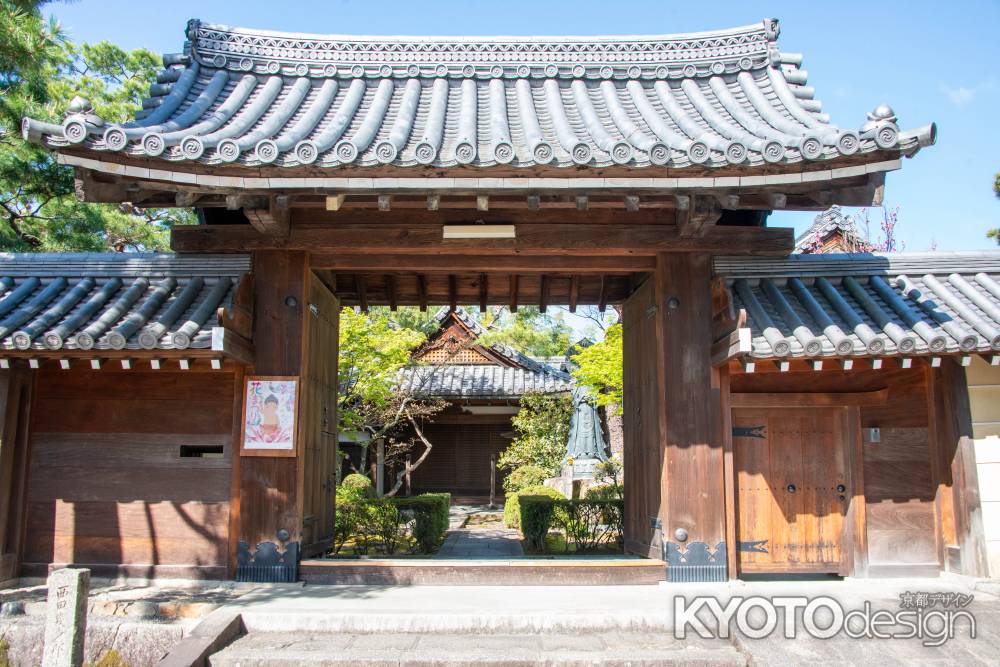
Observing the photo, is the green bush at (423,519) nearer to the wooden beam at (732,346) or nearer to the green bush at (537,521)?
the green bush at (537,521)

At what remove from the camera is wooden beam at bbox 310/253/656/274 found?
781cm

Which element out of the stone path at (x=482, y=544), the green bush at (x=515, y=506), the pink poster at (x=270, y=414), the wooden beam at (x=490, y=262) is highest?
the wooden beam at (x=490, y=262)

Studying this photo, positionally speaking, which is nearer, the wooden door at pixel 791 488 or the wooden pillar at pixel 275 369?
the wooden pillar at pixel 275 369

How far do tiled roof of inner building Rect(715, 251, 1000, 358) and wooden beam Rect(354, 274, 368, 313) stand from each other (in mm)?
4392

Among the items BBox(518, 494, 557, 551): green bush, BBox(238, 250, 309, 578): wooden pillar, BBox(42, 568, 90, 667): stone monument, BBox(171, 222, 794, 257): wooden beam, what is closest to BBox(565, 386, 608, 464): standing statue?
BBox(518, 494, 557, 551): green bush

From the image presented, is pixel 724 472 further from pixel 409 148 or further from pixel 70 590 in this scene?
pixel 70 590

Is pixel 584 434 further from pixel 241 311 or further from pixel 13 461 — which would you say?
pixel 13 461

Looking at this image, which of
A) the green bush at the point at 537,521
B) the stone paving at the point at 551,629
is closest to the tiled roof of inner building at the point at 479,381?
the green bush at the point at 537,521

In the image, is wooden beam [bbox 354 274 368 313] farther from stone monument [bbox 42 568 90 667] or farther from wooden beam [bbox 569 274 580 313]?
stone monument [bbox 42 568 90 667]

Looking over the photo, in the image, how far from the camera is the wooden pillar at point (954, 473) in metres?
7.01

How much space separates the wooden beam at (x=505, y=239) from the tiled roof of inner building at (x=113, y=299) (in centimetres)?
23

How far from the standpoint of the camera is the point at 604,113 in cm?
851

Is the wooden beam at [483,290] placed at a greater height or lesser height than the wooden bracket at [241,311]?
greater

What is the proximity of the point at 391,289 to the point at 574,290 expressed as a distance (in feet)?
7.96
